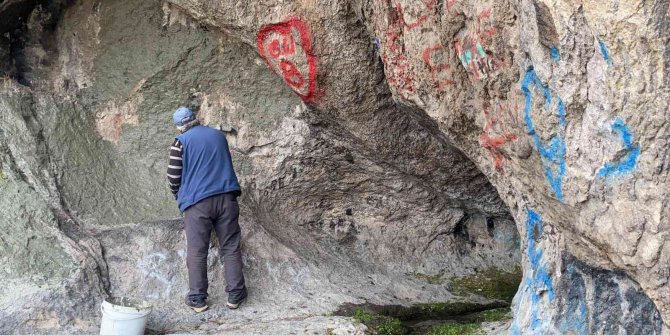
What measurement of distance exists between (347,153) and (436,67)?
1685 mm

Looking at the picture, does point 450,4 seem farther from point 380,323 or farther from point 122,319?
point 122,319

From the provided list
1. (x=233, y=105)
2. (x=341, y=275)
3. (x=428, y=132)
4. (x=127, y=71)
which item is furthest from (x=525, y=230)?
(x=127, y=71)

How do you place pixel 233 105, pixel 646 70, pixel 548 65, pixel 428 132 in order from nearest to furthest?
pixel 646 70
pixel 548 65
pixel 428 132
pixel 233 105

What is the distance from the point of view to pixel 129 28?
18.3ft

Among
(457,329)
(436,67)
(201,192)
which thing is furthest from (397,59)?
(457,329)

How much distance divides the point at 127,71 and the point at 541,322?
379cm

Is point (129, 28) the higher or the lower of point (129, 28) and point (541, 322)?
the higher

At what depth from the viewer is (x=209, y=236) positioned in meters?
4.59

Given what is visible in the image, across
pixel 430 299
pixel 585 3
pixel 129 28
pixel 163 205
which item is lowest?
pixel 430 299

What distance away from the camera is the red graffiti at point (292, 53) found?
487 centimetres

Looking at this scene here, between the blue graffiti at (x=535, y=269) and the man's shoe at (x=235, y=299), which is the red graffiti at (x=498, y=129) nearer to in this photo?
the blue graffiti at (x=535, y=269)

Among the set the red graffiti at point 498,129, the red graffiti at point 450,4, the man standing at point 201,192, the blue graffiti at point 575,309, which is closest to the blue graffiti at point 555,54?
the red graffiti at point 498,129

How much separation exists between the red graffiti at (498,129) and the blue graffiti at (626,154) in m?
0.66

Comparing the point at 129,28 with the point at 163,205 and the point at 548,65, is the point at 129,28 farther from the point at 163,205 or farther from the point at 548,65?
the point at 548,65
